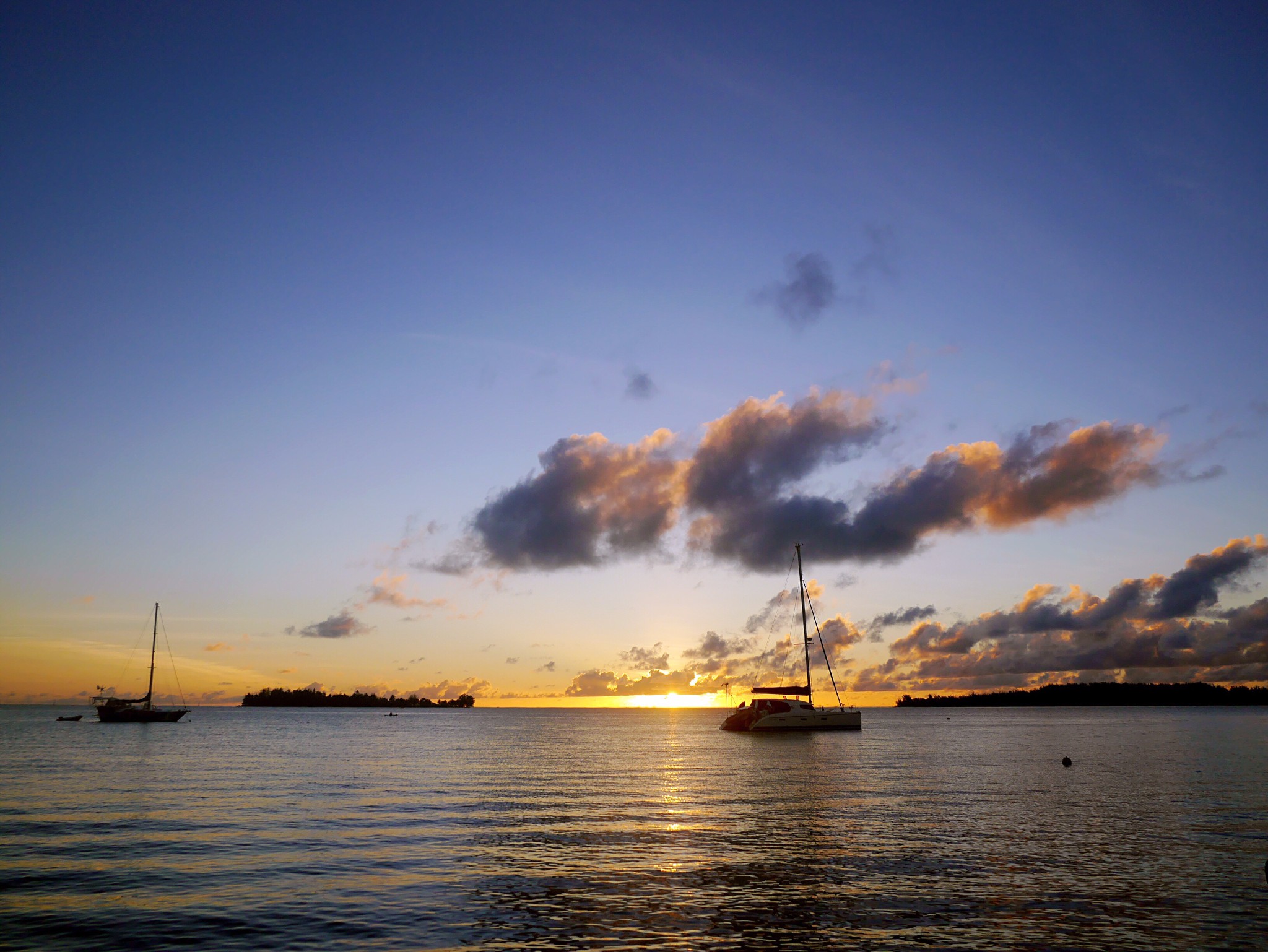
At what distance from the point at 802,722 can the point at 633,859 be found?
320 ft

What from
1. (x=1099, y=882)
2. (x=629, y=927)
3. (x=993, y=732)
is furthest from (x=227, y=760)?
(x=993, y=732)

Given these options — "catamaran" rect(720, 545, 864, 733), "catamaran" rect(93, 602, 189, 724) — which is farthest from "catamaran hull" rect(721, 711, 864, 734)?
"catamaran" rect(93, 602, 189, 724)

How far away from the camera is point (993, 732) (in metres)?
167

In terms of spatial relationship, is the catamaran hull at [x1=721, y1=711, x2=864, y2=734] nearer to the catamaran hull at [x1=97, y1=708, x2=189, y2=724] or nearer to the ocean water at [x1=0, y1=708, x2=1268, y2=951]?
the ocean water at [x1=0, y1=708, x2=1268, y2=951]

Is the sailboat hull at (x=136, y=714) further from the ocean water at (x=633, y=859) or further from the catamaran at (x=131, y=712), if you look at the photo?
the ocean water at (x=633, y=859)

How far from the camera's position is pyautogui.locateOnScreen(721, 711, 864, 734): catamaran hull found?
411ft

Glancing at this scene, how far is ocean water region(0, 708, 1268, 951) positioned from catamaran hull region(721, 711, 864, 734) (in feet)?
161

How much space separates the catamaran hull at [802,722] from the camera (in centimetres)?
12519

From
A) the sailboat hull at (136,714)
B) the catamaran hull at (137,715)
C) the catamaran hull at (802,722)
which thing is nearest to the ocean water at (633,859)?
the catamaran hull at (802,722)

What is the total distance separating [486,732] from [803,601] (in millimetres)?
81720

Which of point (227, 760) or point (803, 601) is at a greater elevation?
point (803, 601)

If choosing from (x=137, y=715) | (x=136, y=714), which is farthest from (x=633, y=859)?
(x=137, y=715)

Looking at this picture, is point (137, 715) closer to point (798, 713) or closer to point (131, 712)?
point (131, 712)

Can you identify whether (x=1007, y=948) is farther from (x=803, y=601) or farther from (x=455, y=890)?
(x=803, y=601)
